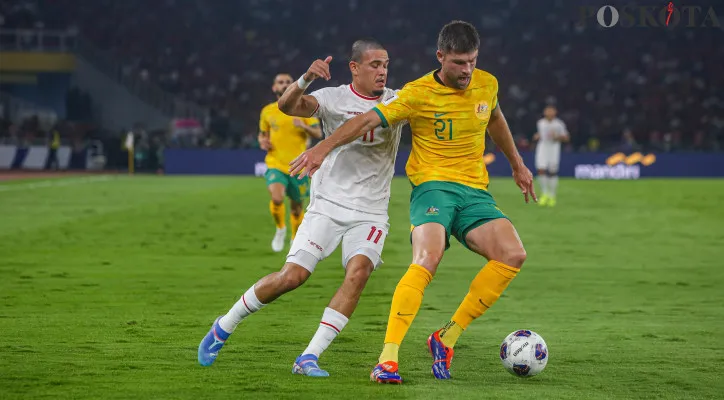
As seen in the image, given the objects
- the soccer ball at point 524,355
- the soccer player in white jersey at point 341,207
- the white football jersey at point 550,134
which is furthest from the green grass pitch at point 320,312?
the white football jersey at point 550,134

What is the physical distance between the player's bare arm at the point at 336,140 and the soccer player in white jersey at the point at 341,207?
332mm

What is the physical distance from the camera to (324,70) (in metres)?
6.61

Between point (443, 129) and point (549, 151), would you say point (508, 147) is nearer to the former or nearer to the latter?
point (443, 129)

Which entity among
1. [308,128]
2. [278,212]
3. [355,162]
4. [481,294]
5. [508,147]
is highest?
[508,147]

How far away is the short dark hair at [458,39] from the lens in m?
6.44

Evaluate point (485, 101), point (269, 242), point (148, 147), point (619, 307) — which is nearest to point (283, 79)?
point (269, 242)

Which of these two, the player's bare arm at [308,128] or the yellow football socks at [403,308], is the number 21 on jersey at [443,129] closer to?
the yellow football socks at [403,308]

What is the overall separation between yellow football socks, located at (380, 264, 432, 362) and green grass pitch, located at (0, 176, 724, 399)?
0.27 metres

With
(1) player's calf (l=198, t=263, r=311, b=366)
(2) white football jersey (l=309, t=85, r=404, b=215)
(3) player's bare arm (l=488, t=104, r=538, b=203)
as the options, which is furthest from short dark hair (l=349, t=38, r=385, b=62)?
(1) player's calf (l=198, t=263, r=311, b=366)

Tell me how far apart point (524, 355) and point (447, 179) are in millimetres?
1176

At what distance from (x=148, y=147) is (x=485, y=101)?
3996 centimetres

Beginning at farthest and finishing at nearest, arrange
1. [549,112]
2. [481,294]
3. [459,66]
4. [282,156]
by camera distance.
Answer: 1. [549,112]
2. [282,156]
3. [481,294]
4. [459,66]

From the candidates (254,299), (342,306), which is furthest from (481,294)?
(254,299)

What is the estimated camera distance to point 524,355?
21.4ft
